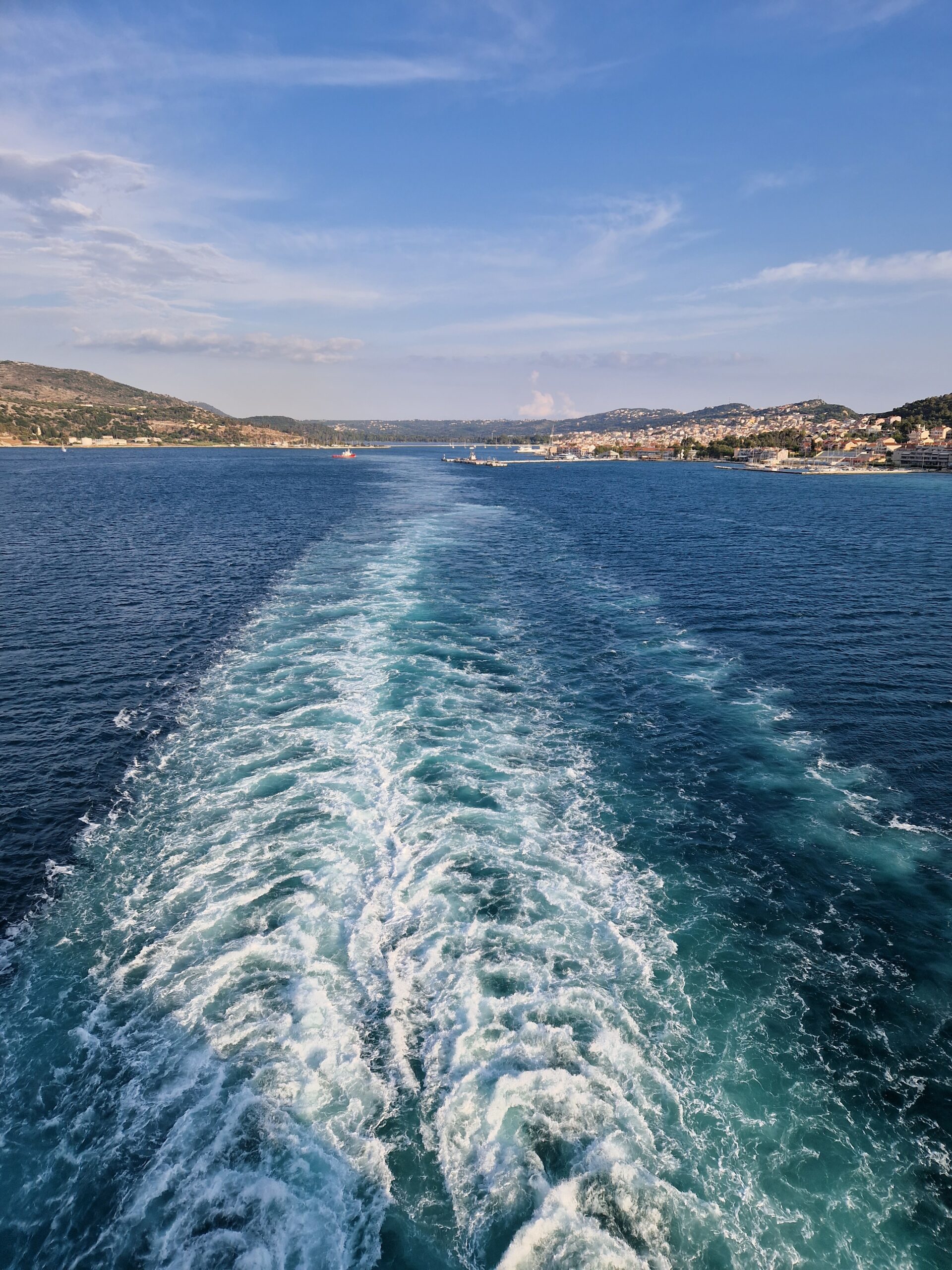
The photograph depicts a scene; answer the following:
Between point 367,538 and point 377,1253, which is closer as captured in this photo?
point 377,1253

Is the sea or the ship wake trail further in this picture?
the sea

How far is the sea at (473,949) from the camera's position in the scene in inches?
432

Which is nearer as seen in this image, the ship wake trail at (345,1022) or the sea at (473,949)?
the ship wake trail at (345,1022)

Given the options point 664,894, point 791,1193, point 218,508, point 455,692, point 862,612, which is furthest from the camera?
point 218,508

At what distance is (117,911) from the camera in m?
17.5

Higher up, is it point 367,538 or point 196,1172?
point 367,538

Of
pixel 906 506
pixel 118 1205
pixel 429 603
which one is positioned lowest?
pixel 118 1205

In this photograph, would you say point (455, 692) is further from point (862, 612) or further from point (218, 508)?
point (218, 508)

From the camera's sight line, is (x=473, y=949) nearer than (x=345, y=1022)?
No

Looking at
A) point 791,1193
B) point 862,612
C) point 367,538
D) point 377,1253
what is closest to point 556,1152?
point 377,1253

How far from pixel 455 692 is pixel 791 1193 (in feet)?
76.2

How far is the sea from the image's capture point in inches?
432

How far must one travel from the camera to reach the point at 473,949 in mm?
16594

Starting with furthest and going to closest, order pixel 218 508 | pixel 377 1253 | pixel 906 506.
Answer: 1. pixel 906 506
2. pixel 218 508
3. pixel 377 1253
